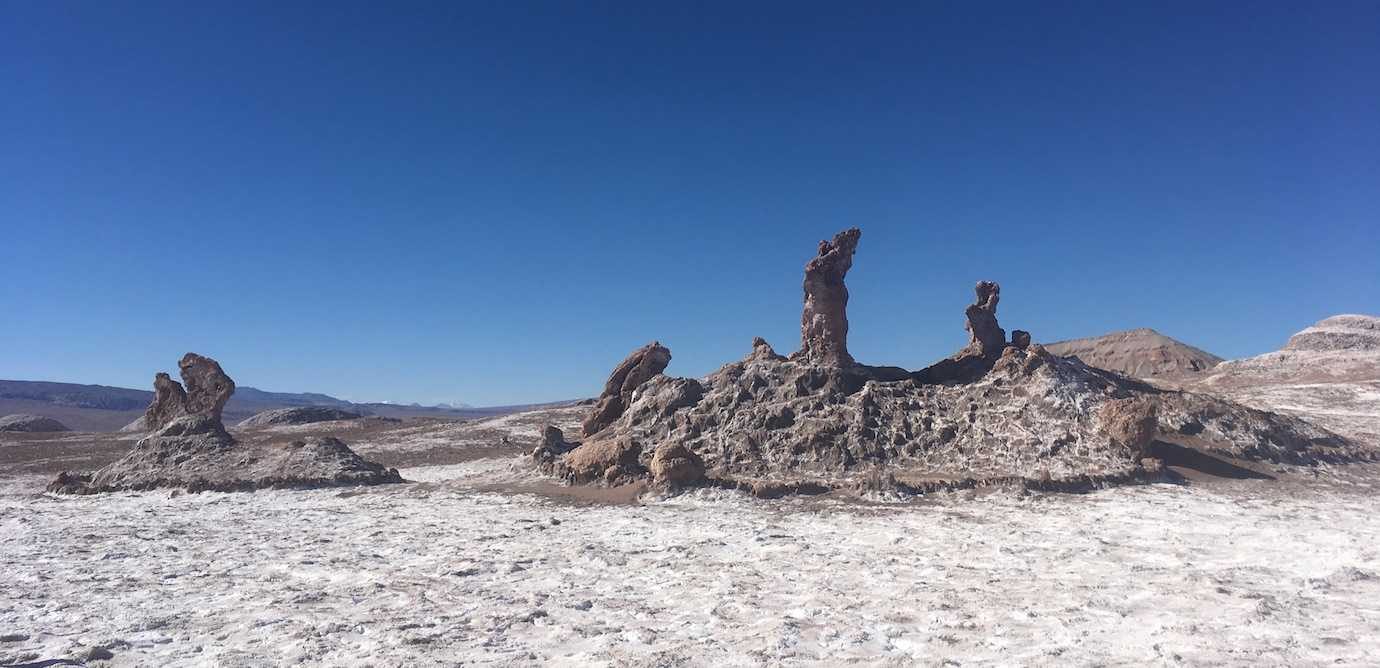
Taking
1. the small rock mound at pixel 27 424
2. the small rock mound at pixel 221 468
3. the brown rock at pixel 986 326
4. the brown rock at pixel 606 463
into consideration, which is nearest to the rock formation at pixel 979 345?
the brown rock at pixel 986 326

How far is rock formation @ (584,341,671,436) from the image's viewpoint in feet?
70.4

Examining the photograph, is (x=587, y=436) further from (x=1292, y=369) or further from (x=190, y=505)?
(x=1292, y=369)

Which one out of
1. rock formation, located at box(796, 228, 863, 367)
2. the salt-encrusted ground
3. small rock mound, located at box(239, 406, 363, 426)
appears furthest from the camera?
small rock mound, located at box(239, 406, 363, 426)

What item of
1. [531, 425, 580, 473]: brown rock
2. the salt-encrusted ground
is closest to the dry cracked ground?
the salt-encrusted ground

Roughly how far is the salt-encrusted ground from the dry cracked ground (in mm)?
39

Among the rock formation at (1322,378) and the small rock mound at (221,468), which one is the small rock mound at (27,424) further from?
the rock formation at (1322,378)

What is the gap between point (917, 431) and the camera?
15703 mm

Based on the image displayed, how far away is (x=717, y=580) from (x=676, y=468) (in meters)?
5.86

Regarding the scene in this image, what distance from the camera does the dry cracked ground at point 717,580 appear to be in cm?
602

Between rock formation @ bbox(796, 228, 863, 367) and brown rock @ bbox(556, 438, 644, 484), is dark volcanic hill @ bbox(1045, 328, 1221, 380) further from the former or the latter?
brown rock @ bbox(556, 438, 644, 484)

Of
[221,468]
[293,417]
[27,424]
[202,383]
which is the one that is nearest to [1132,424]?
[221,468]

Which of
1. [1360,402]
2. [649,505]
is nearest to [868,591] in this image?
[649,505]

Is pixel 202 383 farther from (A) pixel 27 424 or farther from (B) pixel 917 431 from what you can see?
(A) pixel 27 424

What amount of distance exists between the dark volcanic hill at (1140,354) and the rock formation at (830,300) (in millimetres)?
38199
